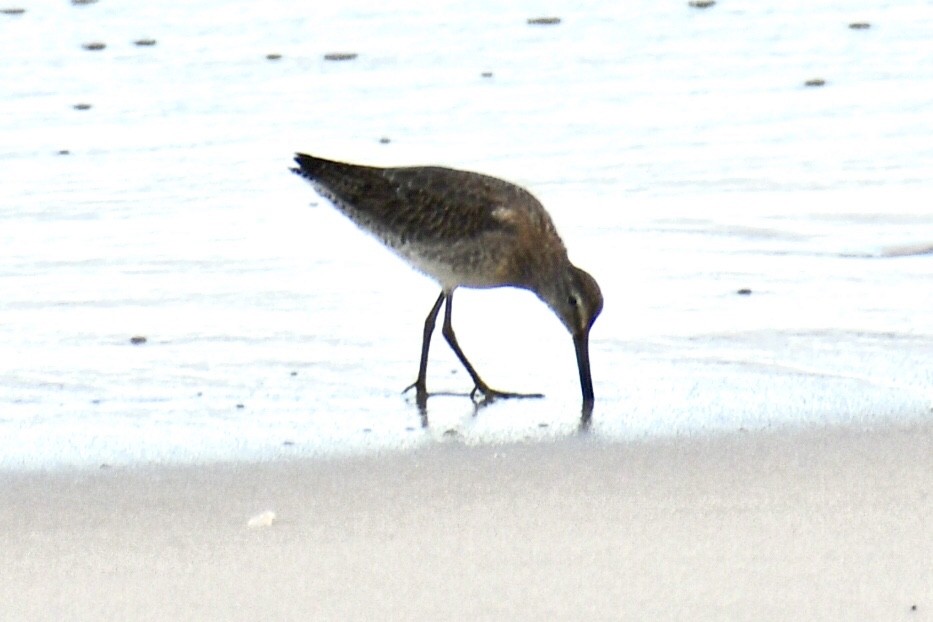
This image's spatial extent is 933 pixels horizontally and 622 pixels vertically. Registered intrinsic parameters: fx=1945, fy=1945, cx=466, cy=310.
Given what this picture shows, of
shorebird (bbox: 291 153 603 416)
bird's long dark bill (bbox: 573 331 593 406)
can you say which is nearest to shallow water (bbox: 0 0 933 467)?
bird's long dark bill (bbox: 573 331 593 406)

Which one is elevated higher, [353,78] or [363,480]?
[363,480]

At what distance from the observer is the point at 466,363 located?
584cm

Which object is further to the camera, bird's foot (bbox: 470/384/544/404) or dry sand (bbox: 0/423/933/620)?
bird's foot (bbox: 470/384/544/404)

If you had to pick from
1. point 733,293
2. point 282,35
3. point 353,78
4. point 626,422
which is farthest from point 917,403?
point 282,35

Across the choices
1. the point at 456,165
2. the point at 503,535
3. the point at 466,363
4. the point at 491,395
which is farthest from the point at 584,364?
the point at 456,165

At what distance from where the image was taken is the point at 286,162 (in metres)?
8.03

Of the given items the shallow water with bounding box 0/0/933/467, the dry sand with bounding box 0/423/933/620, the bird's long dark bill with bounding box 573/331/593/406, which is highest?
the dry sand with bounding box 0/423/933/620

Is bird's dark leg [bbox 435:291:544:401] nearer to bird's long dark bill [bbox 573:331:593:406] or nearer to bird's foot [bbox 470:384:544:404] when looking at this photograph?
bird's foot [bbox 470:384:544:404]

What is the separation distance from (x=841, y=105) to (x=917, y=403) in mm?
3816

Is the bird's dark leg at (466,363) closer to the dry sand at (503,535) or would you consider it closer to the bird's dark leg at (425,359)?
the bird's dark leg at (425,359)

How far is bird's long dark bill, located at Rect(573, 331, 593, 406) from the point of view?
5.38 meters

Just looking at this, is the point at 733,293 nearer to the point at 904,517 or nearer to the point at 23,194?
the point at 904,517

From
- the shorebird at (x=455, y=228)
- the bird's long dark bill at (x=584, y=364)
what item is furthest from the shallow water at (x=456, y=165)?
the shorebird at (x=455, y=228)

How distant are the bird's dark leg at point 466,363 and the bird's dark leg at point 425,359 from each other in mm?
33
